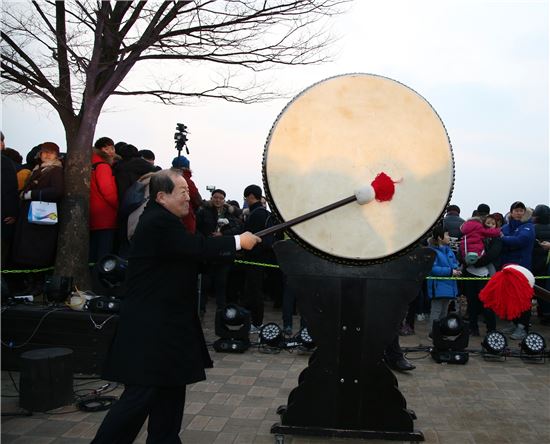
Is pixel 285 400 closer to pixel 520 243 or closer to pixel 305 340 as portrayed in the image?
pixel 305 340

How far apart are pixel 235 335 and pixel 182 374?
323cm

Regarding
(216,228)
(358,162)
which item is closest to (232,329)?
(216,228)

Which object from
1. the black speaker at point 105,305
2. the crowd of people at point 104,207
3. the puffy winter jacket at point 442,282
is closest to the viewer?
the black speaker at point 105,305

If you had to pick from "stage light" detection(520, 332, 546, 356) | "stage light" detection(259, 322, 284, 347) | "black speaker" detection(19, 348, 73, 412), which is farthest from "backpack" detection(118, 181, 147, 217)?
"stage light" detection(520, 332, 546, 356)

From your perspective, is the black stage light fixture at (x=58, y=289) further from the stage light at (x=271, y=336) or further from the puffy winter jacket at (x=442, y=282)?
the puffy winter jacket at (x=442, y=282)

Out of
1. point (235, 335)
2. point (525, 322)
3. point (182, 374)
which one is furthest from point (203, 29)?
point (525, 322)

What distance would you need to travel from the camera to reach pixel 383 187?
325cm

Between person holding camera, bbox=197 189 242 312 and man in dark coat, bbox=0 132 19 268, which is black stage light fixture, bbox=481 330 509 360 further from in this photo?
man in dark coat, bbox=0 132 19 268

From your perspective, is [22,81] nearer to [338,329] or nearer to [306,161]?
[306,161]

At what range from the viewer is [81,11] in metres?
6.23

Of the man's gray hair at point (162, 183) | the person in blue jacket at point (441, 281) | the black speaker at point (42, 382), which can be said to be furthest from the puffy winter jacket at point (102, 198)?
the person in blue jacket at point (441, 281)

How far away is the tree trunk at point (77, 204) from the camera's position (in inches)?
247

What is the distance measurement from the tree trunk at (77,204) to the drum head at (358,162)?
3739mm

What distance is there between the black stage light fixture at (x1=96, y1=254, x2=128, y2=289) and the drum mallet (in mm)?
2488
